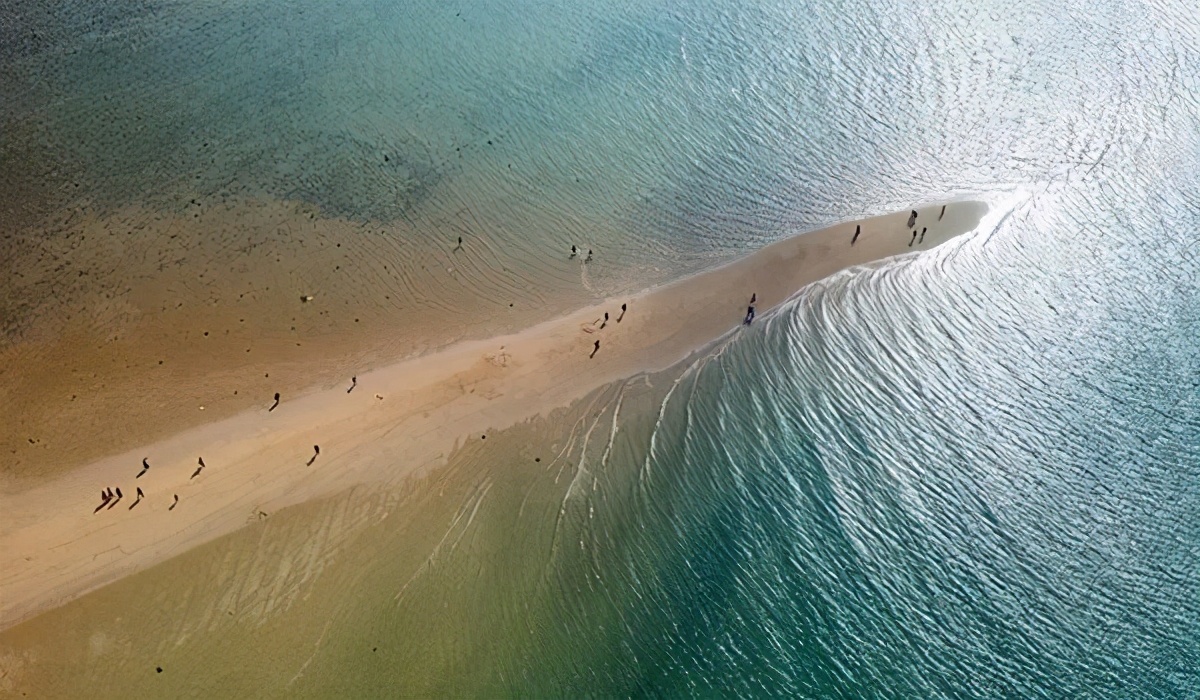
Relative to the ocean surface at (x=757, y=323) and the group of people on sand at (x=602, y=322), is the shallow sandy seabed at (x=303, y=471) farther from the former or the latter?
the ocean surface at (x=757, y=323)

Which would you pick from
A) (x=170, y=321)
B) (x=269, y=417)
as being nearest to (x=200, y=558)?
(x=269, y=417)

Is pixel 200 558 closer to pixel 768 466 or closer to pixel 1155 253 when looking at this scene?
pixel 768 466

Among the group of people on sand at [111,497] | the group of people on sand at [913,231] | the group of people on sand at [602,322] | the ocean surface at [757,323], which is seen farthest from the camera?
the group of people on sand at [913,231]

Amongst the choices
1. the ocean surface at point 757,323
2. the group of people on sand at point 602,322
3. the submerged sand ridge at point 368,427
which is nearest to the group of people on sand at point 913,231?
the submerged sand ridge at point 368,427

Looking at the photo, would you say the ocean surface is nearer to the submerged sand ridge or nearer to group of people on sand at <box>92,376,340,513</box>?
the submerged sand ridge

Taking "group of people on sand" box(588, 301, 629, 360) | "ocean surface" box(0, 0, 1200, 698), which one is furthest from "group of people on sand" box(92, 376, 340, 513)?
"group of people on sand" box(588, 301, 629, 360)

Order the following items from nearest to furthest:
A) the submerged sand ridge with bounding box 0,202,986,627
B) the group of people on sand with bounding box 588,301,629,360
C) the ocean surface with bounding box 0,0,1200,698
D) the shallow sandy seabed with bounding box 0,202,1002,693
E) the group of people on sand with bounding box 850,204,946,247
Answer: the shallow sandy seabed with bounding box 0,202,1002,693 < the ocean surface with bounding box 0,0,1200,698 < the submerged sand ridge with bounding box 0,202,986,627 < the group of people on sand with bounding box 588,301,629,360 < the group of people on sand with bounding box 850,204,946,247
